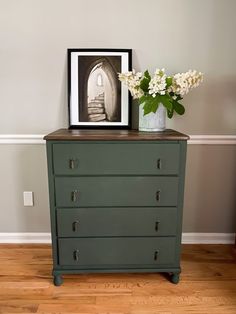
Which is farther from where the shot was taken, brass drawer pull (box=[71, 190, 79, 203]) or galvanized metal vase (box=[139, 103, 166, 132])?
galvanized metal vase (box=[139, 103, 166, 132])

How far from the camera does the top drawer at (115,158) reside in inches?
64.3

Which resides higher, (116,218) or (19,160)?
(19,160)

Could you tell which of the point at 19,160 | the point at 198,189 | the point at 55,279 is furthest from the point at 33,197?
the point at 198,189

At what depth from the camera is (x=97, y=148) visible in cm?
163

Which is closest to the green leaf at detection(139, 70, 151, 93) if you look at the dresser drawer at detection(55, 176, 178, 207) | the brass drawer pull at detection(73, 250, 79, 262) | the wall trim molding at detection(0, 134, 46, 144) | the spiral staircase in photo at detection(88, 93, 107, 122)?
the spiral staircase in photo at detection(88, 93, 107, 122)

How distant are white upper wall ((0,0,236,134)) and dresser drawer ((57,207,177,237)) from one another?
76cm

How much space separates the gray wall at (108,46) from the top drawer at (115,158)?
57cm

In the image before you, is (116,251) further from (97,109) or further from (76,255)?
(97,109)

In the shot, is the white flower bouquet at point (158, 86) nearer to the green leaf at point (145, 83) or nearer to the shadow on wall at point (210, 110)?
the green leaf at point (145, 83)

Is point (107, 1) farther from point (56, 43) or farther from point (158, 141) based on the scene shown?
point (158, 141)

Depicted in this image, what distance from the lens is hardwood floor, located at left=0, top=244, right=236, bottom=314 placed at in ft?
5.22

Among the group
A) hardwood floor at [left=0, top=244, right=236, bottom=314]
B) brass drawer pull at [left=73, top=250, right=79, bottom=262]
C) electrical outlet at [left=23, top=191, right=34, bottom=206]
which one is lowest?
hardwood floor at [left=0, top=244, right=236, bottom=314]

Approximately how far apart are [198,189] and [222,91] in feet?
2.58

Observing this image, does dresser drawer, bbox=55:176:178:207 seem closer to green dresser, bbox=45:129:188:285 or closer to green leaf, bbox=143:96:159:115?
green dresser, bbox=45:129:188:285
